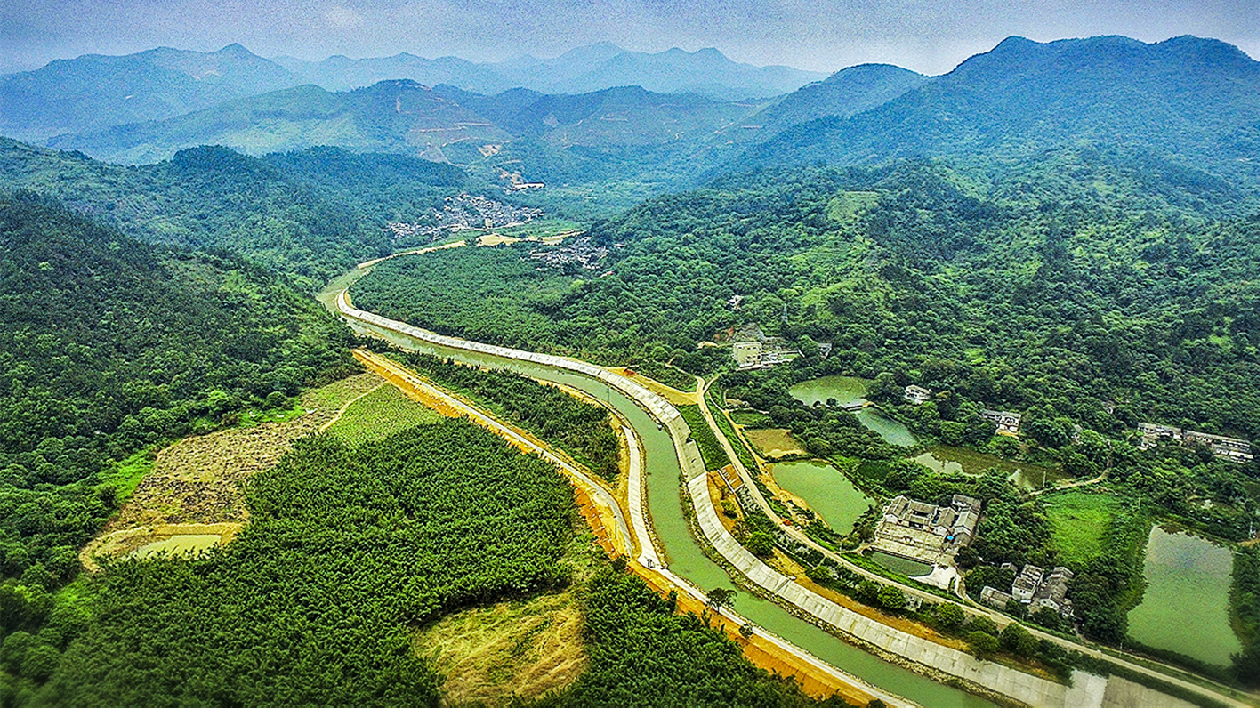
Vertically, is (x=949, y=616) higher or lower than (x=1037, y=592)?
higher

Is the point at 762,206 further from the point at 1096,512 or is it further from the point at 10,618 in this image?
the point at 10,618

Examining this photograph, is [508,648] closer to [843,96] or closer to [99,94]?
[843,96]

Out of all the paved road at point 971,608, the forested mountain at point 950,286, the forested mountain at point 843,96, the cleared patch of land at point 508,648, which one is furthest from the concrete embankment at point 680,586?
the forested mountain at point 843,96

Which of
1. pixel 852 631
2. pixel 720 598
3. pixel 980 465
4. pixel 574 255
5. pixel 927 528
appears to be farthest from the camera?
pixel 574 255

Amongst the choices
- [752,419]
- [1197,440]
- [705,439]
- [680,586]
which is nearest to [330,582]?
[680,586]

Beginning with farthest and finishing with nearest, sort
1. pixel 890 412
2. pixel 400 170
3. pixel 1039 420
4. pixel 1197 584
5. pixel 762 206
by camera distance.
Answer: pixel 400 170 < pixel 762 206 < pixel 890 412 < pixel 1039 420 < pixel 1197 584

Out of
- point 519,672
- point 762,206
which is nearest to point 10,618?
point 519,672
